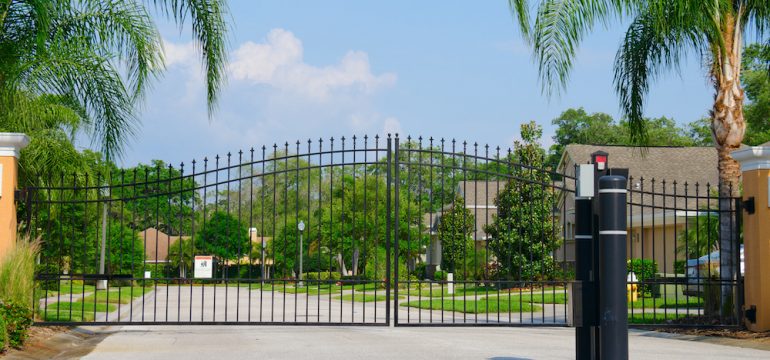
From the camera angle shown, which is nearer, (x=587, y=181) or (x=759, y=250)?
(x=587, y=181)

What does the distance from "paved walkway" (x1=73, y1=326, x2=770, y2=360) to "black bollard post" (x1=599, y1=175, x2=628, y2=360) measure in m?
3.19

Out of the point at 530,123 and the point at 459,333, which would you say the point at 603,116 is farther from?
the point at 459,333

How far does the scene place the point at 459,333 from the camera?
51.8ft

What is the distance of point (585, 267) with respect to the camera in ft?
28.3

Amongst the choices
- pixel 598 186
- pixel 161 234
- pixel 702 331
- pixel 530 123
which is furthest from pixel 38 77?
pixel 161 234

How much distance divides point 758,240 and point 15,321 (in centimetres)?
1090

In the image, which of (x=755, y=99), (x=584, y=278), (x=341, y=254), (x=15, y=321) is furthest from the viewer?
(x=755, y=99)

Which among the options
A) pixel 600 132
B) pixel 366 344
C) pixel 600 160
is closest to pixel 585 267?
pixel 600 160

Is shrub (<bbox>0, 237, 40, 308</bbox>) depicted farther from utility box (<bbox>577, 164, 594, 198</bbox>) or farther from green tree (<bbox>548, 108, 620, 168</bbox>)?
green tree (<bbox>548, 108, 620, 168</bbox>)

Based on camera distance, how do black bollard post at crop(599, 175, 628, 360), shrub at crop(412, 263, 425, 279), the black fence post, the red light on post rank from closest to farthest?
black bollard post at crop(599, 175, 628, 360), the black fence post, the red light on post, shrub at crop(412, 263, 425, 279)

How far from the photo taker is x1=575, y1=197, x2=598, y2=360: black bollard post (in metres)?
8.47

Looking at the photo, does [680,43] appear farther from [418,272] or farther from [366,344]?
[418,272]

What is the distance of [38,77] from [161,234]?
6373cm

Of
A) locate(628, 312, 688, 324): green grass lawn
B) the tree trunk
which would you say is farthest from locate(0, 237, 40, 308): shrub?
the tree trunk
